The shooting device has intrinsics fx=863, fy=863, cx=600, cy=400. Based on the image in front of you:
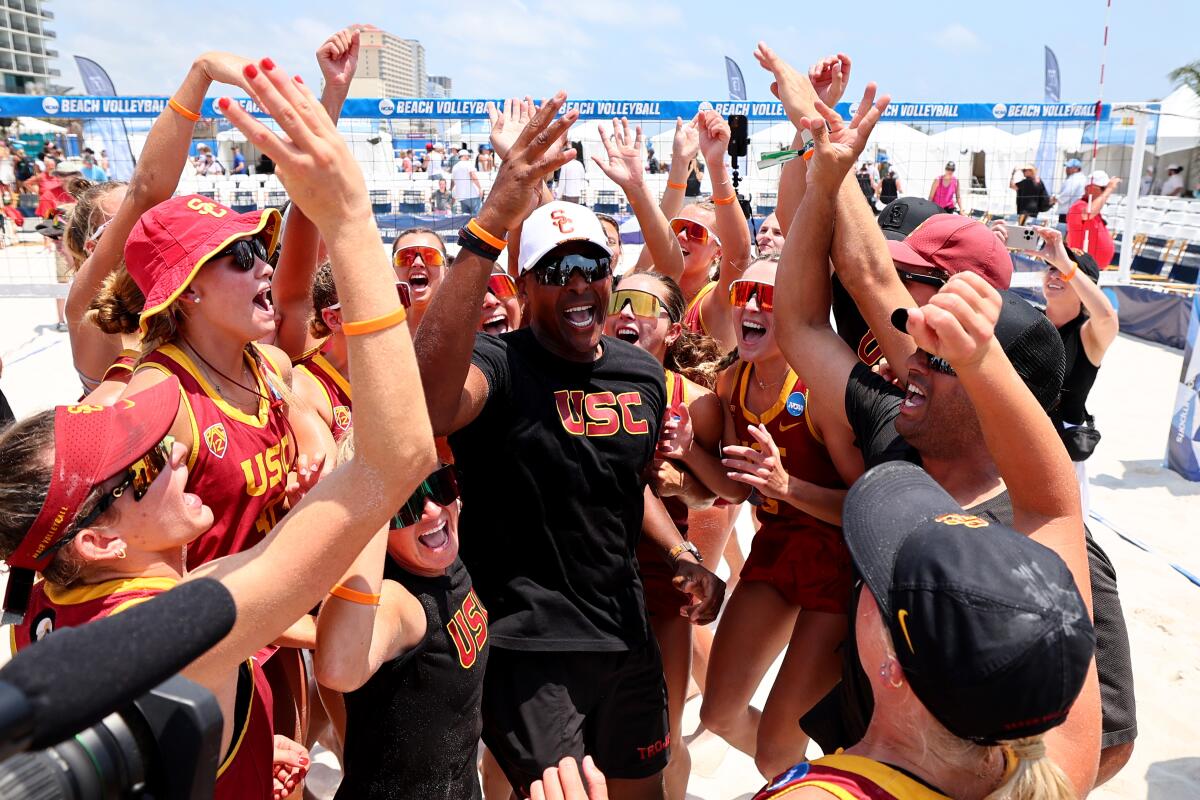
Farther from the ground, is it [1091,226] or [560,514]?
[1091,226]

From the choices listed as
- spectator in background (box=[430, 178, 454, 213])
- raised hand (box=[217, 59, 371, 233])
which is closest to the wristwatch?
raised hand (box=[217, 59, 371, 233])

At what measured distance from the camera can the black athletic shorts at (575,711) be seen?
2.60 metres

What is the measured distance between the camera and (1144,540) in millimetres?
5773

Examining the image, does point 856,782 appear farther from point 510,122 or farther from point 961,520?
point 510,122

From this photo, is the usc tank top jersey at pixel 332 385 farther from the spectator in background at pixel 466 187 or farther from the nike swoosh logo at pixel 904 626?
the spectator in background at pixel 466 187

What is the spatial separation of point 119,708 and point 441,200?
14.2 m

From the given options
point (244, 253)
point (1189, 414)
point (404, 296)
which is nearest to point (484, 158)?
point (1189, 414)

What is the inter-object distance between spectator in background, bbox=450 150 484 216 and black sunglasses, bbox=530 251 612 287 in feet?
34.2

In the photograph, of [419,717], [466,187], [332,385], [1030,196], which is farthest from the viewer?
[1030,196]

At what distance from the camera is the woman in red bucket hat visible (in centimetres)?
128

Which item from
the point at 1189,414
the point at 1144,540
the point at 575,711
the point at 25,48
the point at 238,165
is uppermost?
the point at 25,48

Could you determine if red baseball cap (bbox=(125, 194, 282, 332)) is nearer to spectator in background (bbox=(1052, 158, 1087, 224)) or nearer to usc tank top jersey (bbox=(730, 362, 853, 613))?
usc tank top jersey (bbox=(730, 362, 853, 613))

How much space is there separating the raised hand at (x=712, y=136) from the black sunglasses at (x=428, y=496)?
2.49m

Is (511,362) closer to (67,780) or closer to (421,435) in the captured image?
(421,435)
